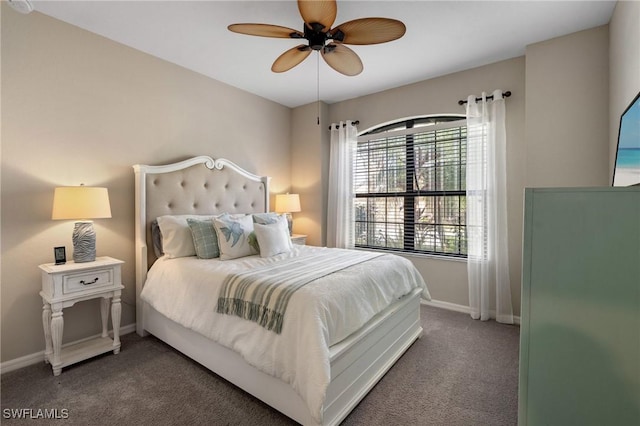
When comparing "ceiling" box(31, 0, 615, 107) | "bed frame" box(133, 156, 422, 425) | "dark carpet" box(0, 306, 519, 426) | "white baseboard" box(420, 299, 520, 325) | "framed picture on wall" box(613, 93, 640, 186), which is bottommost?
"dark carpet" box(0, 306, 519, 426)

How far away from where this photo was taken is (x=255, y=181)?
3957 mm

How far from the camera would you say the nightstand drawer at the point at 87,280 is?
2.19 meters

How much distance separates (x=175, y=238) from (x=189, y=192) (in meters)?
0.66

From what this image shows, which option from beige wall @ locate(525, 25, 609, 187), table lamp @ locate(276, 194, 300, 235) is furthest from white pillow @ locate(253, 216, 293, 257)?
beige wall @ locate(525, 25, 609, 187)

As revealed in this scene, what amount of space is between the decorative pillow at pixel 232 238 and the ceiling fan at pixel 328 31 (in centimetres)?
153

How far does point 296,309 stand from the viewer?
5.38 ft

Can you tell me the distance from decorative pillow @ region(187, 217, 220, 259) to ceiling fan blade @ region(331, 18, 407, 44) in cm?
191

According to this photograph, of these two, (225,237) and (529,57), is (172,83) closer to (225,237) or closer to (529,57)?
(225,237)

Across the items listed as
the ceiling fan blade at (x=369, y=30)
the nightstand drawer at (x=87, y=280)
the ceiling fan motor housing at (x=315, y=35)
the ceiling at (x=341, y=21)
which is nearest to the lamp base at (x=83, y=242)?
the nightstand drawer at (x=87, y=280)

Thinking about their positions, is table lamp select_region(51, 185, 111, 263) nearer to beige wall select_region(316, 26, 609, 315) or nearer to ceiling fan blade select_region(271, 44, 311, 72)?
ceiling fan blade select_region(271, 44, 311, 72)

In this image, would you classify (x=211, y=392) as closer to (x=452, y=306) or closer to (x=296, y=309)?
(x=296, y=309)

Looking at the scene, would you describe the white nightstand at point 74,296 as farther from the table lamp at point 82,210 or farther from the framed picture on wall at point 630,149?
the framed picture on wall at point 630,149

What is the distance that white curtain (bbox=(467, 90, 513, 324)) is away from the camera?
311 cm

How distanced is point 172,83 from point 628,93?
382 cm
